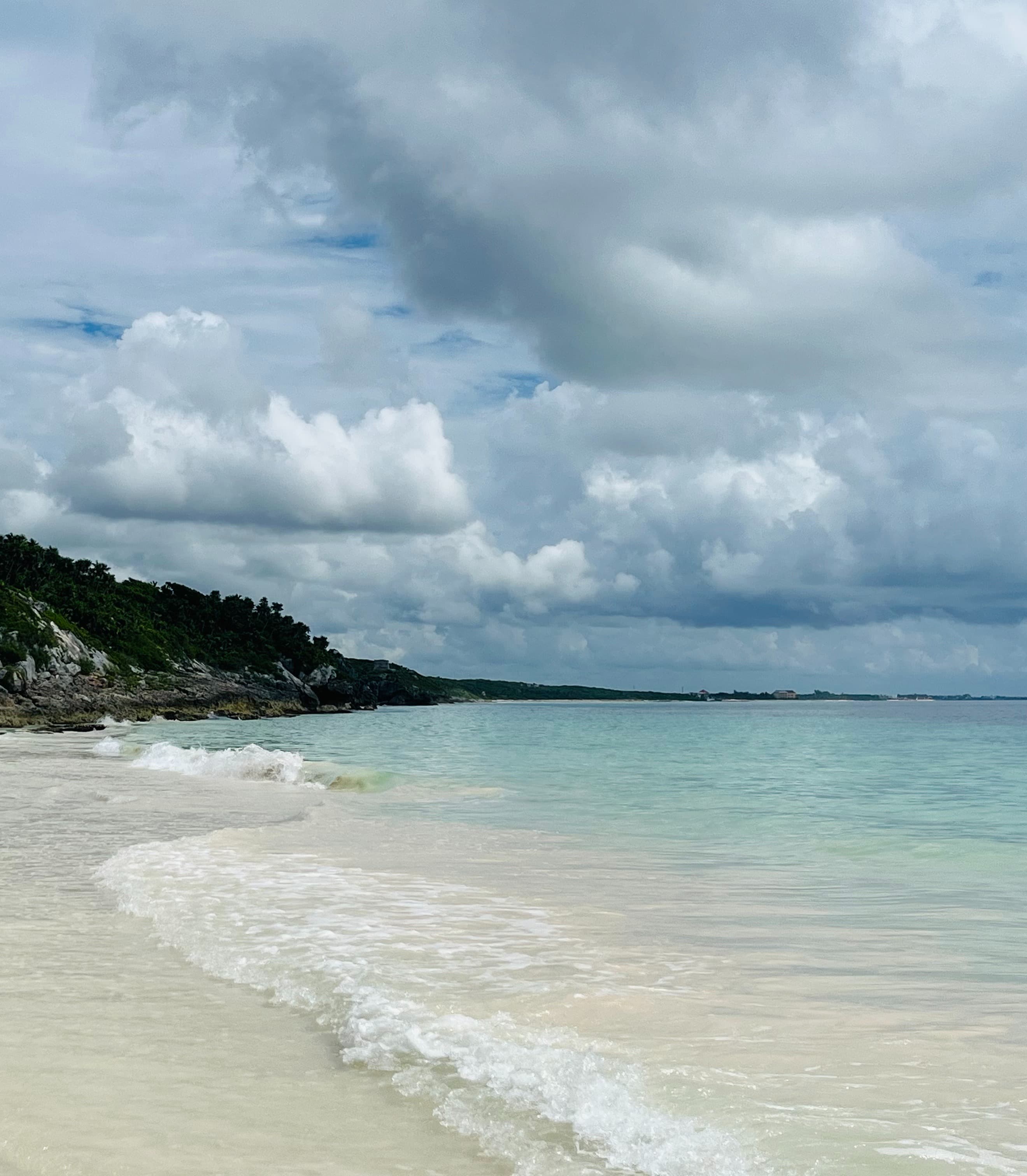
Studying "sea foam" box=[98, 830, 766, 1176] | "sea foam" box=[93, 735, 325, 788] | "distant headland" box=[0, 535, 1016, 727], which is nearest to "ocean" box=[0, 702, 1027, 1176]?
"sea foam" box=[98, 830, 766, 1176]

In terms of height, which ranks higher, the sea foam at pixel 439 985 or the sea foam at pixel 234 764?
the sea foam at pixel 439 985

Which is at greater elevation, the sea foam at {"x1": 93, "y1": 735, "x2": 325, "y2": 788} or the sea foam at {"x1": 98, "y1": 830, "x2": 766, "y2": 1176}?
the sea foam at {"x1": 98, "y1": 830, "x2": 766, "y2": 1176}

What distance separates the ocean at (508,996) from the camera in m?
5.28

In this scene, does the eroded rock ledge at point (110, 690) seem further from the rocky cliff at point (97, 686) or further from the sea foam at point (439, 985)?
the sea foam at point (439, 985)

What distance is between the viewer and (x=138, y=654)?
5079 inches

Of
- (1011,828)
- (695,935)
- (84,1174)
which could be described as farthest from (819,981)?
(1011,828)

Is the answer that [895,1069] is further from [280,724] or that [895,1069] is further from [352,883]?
[280,724]

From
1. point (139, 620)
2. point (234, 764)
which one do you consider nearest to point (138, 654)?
point (139, 620)

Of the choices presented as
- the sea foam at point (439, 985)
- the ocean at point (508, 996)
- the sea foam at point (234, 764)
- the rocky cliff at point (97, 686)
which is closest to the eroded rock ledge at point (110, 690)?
the rocky cliff at point (97, 686)

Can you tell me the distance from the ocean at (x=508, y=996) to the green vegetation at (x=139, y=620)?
91235 millimetres

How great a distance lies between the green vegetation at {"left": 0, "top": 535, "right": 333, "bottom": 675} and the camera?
116 metres

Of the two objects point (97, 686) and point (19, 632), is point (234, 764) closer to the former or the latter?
point (19, 632)

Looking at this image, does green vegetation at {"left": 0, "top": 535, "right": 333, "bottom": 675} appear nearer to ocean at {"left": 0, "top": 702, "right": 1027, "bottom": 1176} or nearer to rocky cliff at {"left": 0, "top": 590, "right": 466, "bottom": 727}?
rocky cliff at {"left": 0, "top": 590, "right": 466, "bottom": 727}

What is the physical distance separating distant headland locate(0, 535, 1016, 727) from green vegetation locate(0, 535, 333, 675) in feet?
0.71
